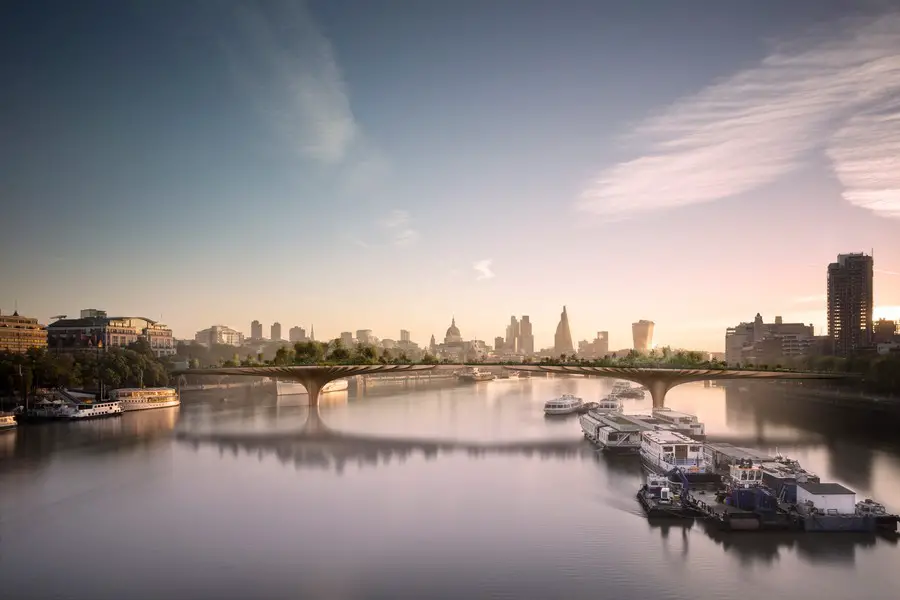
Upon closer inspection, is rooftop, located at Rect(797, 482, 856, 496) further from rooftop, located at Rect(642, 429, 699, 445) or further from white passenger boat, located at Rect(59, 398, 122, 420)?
white passenger boat, located at Rect(59, 398, 122, 420)

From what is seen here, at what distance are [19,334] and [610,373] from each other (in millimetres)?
146470

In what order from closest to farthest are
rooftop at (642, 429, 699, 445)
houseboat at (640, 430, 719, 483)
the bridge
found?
houseboat at (640, 430, 719, 483) → rooftop at (642, 429, 699, 445) → the bridge

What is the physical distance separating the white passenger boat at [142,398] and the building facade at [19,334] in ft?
227

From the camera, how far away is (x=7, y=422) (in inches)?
3159

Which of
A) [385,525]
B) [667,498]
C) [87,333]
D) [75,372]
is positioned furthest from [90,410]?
[87,333]

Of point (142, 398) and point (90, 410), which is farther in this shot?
point (142, 398)

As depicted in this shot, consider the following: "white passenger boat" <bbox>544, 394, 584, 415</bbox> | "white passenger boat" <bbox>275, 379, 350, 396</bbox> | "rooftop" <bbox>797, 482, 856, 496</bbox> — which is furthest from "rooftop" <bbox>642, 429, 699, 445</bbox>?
"white passenger boat" <bbox>275, 379, 350, 396</bbox>

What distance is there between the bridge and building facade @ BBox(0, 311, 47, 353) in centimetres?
8382

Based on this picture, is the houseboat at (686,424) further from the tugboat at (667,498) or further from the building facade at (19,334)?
the building facade at (19,334)

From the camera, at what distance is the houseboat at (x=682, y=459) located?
46.7m

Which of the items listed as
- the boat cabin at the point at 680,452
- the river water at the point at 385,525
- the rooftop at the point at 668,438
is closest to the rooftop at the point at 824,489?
the river water at the point at 385,525

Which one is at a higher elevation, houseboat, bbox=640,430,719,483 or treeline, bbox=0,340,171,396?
treeline, bbox=0,340,171,396

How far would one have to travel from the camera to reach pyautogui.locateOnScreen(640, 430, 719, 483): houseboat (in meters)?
46.7

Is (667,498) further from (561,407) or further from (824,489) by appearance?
(561,407)
